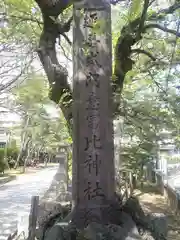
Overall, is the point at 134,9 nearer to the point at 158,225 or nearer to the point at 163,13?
the point at 163,13

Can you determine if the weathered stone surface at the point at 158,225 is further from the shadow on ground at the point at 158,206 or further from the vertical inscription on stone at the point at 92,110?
the shadow on ground at the point at 158,206

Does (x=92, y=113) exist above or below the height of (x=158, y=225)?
above

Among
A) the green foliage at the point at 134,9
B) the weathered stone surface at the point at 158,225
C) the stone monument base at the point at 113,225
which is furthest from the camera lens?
the green foliage at the point at 134,9

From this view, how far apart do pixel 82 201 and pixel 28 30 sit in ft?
13.7

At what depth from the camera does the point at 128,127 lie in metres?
9.71

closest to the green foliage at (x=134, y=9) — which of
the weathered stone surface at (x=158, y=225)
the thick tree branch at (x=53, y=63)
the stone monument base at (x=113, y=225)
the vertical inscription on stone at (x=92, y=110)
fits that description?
the vertical inscription on stone at (x=92, y=110)

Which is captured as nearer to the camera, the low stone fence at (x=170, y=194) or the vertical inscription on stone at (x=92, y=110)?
the vertical inscription on stone at (x=92, y=110)

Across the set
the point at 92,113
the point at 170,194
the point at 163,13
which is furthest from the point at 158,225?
the point at 170,194

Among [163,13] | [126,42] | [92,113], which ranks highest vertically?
[163,13]

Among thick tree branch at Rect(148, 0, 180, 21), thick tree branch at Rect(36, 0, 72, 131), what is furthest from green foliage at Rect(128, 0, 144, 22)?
thick tree branch at Rect(36, 0, 72, 131)

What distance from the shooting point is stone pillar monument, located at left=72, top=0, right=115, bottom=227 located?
3912 millimetres

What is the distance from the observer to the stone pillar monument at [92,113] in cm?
391

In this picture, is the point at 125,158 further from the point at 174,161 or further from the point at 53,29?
the point at 53,29

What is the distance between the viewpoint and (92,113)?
408cm
